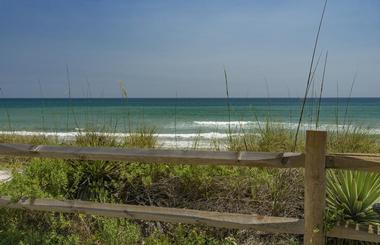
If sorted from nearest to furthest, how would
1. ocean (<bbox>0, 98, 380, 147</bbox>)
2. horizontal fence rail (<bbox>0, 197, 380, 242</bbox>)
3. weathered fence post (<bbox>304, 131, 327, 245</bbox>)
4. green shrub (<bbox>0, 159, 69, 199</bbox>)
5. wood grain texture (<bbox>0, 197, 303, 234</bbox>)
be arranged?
weathered fence post (<bbox>304, 131, 327, 245</bbox>)
horizontal fence rail (<bbox>0, 197, 380, 242</bbox>)
wood grain texture (<bbox>0, 197, 303, 234</bbox>)
green shrub (<bbox>0, 159, 69, 199</bbox>)
ocean (<bbox>0, 98, 380, 147</bbox>)

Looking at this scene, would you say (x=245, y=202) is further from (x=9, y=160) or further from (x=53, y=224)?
(x=9, y=160)

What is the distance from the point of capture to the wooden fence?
312 cm

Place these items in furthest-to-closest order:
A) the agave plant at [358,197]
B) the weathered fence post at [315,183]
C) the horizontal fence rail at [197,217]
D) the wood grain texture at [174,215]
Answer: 1. the agave plant at [358,197]
2. the wood grain texture at [174,215]
3. the horizontal fence rail at [197,217]
4. the weathered fence post at [315,183]

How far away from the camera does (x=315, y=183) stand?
3.12 metres

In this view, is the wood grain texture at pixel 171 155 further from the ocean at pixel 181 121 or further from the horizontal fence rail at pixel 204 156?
the ocean at pixel 181 121

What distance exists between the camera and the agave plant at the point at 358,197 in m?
3.73

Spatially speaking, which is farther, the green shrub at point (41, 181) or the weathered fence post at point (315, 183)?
the green shrub at point (41, 181)

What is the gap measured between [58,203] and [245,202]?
6.65 feet

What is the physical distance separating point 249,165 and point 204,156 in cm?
38

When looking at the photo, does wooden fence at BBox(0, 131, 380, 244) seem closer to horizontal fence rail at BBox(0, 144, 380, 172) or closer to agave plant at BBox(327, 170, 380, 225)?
horizontal fence rail at BBox(0, 144, 380, 172)

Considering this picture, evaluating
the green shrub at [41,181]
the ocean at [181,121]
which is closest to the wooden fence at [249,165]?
the green shrub at [41,181]

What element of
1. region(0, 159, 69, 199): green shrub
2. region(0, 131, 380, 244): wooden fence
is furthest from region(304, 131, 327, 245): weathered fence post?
region(0, 159, 69, 199): green shrub

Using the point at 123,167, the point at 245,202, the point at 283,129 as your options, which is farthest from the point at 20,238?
the point at 283,129

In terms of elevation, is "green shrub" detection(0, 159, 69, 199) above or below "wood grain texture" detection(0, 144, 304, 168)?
→ below
